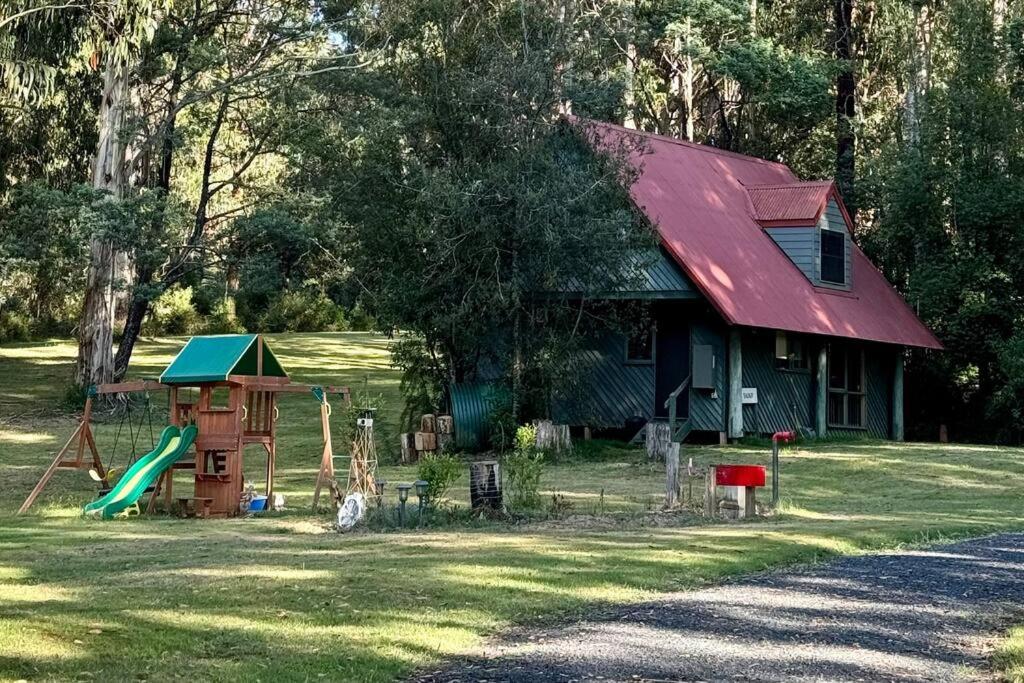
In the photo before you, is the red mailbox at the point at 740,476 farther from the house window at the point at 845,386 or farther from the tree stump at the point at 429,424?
the house window at the point at 845,386

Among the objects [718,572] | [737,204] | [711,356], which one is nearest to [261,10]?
[737,204]

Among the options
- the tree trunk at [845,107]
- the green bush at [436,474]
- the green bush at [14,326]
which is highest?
the tree trunk at [845,107]

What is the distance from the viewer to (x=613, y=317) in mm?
27906

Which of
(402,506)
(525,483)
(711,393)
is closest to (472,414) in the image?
(711,393)

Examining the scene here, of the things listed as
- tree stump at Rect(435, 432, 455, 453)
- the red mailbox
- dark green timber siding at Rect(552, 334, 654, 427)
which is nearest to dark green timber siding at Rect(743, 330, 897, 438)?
dark green timber siding at Rect(552, 334, 654, 427)

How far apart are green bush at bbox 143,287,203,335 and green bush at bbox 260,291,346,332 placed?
2657mm

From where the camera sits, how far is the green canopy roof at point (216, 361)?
1889 centimetres

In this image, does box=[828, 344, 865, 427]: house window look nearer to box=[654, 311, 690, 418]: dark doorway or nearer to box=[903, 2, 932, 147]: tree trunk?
box=[654, 311, 690, 418]: dark doorway

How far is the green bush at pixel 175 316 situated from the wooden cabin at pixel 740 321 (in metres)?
23.8

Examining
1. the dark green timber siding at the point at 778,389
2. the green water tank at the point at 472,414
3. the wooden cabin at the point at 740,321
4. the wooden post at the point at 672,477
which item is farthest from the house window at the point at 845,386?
the wooden post at the point at 672,477

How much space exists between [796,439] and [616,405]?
404 cm

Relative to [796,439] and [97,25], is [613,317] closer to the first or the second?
[796,439]

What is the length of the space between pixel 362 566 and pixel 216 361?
7.05 metres

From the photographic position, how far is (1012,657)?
9406mm
